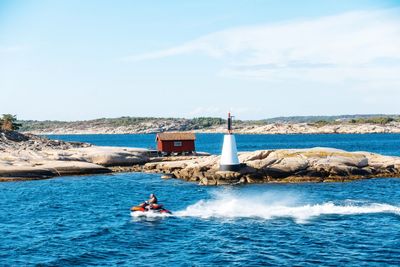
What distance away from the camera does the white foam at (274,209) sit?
133 ft

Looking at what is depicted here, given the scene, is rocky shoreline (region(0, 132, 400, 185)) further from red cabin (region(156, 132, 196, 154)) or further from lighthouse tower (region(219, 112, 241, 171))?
red cabin (region(156, 132, 196, 154))

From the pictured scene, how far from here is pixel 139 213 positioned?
4138 centimetres

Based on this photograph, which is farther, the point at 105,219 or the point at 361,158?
the point at 361,158

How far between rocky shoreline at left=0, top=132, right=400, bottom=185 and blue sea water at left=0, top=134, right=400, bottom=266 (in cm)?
344

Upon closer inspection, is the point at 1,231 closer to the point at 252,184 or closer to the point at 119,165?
the point at 252,184

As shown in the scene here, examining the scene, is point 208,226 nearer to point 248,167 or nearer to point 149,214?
point 149,214

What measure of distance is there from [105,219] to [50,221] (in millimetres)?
4182

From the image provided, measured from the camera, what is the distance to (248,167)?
60.9m

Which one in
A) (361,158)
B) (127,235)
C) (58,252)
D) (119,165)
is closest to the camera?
(58,252)

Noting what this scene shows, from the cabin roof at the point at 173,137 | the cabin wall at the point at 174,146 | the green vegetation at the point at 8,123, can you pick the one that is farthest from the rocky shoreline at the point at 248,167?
the green vegetation at the point at 8,123

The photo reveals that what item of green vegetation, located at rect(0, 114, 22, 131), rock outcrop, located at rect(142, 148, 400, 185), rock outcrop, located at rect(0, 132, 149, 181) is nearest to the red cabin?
rock outcrop, located at rect(0, 132, 149, 181)

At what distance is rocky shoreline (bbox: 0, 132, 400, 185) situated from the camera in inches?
2376

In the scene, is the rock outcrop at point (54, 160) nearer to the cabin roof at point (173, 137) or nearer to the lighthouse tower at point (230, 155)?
the cabin roof at point (173, 137)

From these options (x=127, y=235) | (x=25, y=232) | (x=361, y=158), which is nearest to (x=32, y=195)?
(x=25, y=232)
